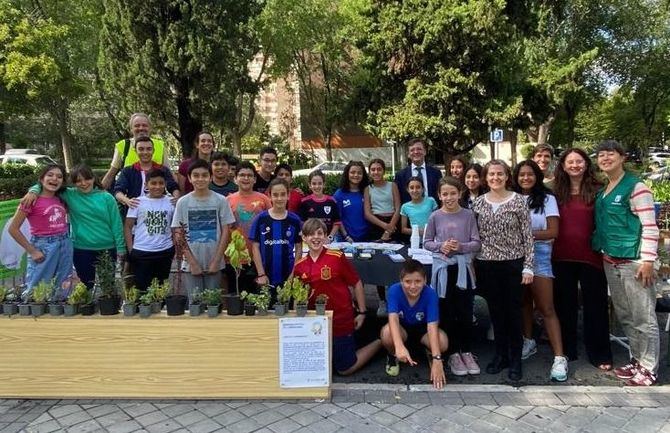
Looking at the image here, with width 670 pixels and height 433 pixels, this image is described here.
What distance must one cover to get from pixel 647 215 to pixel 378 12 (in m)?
16.2

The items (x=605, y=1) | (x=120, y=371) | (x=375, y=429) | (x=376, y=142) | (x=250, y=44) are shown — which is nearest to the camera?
(x=375, y=429)

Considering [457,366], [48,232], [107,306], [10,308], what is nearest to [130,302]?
[107,306]

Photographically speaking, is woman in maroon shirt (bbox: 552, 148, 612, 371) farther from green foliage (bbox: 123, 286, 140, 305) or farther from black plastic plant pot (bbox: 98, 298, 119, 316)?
black plastic plant pot (bbox: 98, 298, 119, 316)

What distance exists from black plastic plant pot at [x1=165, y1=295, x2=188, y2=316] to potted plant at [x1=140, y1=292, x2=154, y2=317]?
126 mm

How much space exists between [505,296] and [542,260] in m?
0.50

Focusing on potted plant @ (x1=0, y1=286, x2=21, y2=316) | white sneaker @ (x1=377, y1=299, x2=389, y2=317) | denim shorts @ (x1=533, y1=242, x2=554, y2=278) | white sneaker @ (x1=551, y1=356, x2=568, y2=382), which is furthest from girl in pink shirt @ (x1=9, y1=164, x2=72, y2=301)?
white sneaker @ (x1=551, y1=356, x2=568, y2=382)

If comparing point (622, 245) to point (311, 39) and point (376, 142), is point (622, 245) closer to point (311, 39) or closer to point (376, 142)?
point (311, 39)

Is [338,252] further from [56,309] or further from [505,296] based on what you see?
[56,309]

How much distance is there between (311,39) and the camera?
88.6 feet

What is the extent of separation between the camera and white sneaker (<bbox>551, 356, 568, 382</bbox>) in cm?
403

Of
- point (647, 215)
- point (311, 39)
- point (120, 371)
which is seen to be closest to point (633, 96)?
point (311, 39)

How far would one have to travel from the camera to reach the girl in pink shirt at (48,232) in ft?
14.5

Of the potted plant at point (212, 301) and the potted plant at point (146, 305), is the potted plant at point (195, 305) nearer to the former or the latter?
the potted plant at point (212, 301)

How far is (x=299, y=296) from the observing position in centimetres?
368
